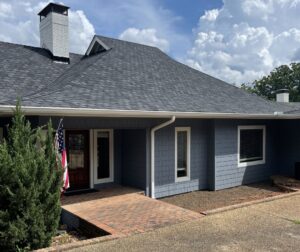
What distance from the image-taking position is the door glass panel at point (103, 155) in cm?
980

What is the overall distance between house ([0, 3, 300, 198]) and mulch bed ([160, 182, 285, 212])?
12.7 inches

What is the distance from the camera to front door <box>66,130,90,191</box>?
934 centimetres

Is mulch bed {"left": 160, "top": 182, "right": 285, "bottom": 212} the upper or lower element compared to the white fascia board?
lower

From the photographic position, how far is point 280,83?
170 feet

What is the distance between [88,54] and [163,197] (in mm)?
7233

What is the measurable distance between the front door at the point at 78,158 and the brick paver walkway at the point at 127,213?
47.4 inches

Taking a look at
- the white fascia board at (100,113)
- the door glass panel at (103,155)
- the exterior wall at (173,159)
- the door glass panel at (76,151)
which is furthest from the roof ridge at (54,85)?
the exterior wall at (173,159)

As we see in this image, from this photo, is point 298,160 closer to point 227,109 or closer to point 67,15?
point 227,109

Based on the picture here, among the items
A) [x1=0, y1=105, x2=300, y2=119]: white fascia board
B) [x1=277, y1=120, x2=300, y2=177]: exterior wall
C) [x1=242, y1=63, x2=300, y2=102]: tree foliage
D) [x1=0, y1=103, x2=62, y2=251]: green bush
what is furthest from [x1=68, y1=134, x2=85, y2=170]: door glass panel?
[x1=242, y1=63, x2=300, y2=102]: tree foliage

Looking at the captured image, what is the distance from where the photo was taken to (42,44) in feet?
43.9

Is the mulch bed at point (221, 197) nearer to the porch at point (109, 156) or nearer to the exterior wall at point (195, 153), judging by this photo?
the exterior wall at point (195, 153)

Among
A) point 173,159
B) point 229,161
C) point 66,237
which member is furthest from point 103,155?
point 229,161

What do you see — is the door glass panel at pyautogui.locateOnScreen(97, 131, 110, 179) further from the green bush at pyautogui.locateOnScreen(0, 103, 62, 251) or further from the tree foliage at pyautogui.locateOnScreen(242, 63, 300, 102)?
the tree foliage at pyautogui.locateOnScreen(242, 63, 300, 102)

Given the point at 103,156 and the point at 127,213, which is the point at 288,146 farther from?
the point at 127,213
